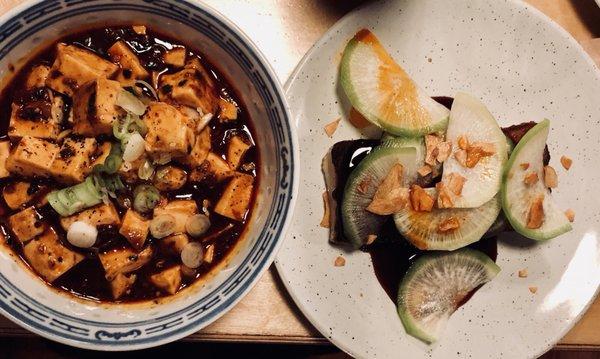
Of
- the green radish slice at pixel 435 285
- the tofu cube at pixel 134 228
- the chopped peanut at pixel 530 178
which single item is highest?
the chopped peanut at pixel 530 178

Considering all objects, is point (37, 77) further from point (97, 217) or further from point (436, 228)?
point (436, 228)

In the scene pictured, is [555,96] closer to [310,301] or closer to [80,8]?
[310,301]

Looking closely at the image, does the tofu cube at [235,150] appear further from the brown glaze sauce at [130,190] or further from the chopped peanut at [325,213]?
the chopped peanut at [325,213]

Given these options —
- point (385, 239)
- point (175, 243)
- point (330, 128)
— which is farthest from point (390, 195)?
point (175, 243)

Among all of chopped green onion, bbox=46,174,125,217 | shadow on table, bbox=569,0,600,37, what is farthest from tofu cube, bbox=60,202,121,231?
shadow on table, bbox=569,0,600,37

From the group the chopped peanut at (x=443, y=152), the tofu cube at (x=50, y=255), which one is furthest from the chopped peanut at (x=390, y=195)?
the tofu cube at (x=50, y=255)

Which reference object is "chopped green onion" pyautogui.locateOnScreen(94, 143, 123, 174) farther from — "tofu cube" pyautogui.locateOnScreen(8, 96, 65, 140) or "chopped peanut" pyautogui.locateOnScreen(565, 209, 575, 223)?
"chopped peanut" pyautogui.locateOnScreen(565, 209, 575, 223)
